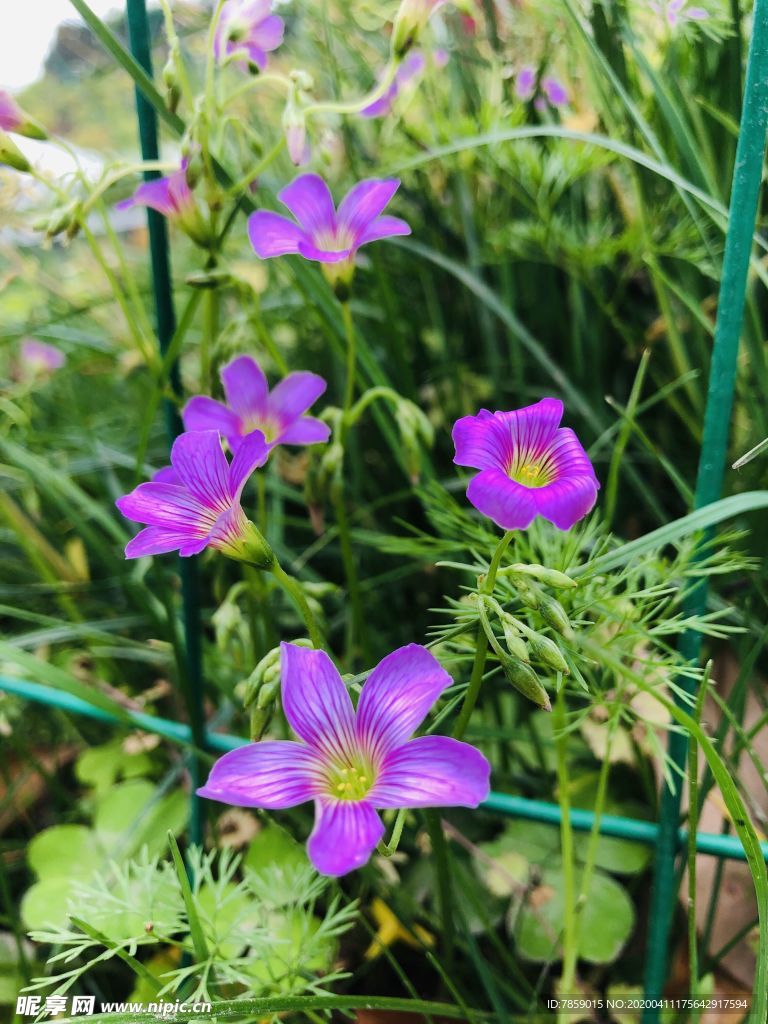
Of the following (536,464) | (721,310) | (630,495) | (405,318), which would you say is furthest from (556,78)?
(536,464)

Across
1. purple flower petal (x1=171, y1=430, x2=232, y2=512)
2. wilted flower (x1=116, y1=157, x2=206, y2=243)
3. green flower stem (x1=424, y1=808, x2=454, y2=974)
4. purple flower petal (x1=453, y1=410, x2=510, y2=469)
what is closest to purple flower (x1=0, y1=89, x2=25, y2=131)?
wilted flower (x1=116, y1=157, x2=206, y2=243)

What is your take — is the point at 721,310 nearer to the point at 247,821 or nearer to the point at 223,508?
the point at 223,508

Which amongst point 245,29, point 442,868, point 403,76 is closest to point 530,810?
point 442,868

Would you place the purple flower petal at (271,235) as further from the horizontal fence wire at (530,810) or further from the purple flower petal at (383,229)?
the horizontal fence wire at (530,810)

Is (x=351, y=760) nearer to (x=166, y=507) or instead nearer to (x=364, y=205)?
(x=166, y=507)

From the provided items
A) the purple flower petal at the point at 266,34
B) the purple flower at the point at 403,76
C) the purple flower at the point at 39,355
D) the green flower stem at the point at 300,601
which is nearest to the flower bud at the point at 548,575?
the green flower stem at the point at 300,601
